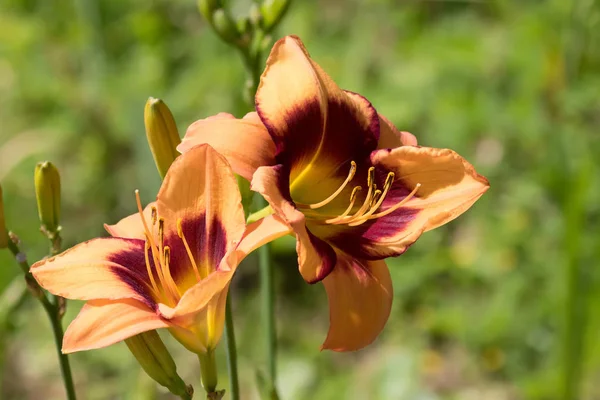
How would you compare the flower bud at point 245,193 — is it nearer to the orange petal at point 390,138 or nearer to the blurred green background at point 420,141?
the orange petal at point 390,138

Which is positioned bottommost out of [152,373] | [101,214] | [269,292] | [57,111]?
[101,214]

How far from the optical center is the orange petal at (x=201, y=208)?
0.90m

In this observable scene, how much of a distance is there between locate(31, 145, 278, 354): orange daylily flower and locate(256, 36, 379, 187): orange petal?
0.11 meters

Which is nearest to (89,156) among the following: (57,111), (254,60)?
(57,111)

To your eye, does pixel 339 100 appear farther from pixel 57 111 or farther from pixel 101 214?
pixel 57 111

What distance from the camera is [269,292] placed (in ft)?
4.09

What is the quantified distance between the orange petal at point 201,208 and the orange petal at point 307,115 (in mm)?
100

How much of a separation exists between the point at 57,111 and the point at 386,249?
2.55 metres

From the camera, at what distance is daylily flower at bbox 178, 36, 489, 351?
937 millimetres

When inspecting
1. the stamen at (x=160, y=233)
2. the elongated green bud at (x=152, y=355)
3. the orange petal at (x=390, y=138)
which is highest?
the stamen at (x=160, y=233)

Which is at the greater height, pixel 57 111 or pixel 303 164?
pixel 303 164

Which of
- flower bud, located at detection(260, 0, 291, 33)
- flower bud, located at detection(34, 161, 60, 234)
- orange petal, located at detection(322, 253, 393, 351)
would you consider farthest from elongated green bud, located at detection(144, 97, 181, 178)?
flower bud, located at detection(260, 0, 291, 33)

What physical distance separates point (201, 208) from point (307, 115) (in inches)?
7.6

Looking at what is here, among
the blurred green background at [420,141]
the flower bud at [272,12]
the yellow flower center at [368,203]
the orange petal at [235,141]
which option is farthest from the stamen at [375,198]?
the blurred green background at [420,141]
